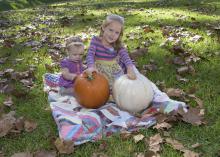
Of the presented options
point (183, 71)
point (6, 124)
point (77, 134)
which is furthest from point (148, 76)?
point (6, 124)

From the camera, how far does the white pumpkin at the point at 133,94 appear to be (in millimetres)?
5531

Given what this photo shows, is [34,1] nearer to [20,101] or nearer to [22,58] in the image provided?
[22,58]

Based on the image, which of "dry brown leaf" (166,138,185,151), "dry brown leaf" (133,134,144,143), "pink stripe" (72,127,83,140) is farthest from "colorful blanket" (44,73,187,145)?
"dry brown leaf" (166,138,185,151)

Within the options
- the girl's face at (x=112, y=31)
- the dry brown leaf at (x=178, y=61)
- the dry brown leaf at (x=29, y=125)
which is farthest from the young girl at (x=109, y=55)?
the dry brown leaf at (x=29, y=125)

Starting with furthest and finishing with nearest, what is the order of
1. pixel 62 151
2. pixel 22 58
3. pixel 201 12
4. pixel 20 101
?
pixel 201 12 → pixel 22 58 → pixel 20 101 → pixel 62 151

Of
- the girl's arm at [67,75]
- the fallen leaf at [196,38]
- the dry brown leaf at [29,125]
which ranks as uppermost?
the girl's arm at [67,75]

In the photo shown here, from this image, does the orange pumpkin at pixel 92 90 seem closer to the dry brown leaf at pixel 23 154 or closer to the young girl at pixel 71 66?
the young girl at pixel 71 66

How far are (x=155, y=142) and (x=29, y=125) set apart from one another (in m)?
1.70

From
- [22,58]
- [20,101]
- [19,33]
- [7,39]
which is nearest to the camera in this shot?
[20,101]

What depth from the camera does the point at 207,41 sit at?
8.66m

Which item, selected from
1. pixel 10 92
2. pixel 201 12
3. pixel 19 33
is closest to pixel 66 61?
pixel 10 92

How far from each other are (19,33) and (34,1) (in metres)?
21.1

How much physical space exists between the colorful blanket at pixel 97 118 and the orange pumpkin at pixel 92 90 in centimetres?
10

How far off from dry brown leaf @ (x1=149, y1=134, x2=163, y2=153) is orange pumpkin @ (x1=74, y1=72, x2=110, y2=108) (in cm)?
121
